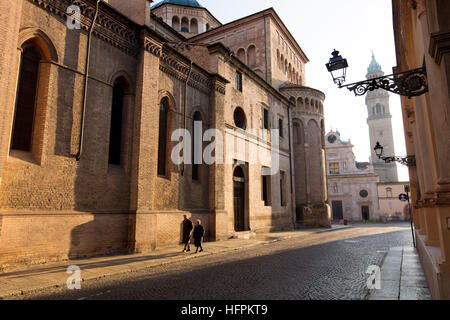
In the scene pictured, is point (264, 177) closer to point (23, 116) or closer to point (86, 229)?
point (86, 229)

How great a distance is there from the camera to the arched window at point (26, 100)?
909 centimetres

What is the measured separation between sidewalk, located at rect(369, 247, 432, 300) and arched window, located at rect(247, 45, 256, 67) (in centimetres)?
2289

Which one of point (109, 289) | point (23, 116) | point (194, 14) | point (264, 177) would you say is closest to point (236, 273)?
point (109, 289)

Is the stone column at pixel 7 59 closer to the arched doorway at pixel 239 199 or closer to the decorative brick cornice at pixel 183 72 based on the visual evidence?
the decorative brick cornice at pixel 183 72

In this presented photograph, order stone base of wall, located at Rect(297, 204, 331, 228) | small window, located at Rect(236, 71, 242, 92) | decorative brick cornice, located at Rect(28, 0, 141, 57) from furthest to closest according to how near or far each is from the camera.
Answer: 1. stone base of wall, located at Rect(297, 204, 331, 228)
2. small window, located at Rect(236, 71, 242, 92)
3. decorative brick cornice, located at Rect(28, 0, 141, 57)

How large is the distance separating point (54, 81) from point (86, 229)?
16.6 ft

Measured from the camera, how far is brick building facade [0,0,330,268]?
873 centimetres

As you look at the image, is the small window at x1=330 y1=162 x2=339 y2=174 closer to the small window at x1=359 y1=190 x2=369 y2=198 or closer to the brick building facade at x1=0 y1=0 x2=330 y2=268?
the small window at x1=359 y1=190 x2=369 y2=198

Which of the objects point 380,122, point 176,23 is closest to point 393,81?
point 176,23

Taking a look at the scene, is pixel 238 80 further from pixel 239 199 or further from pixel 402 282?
pixel 402 282

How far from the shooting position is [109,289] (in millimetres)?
6395

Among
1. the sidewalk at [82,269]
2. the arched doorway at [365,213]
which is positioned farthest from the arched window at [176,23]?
the arched doorway at [365,213]

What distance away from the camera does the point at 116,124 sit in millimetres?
12062

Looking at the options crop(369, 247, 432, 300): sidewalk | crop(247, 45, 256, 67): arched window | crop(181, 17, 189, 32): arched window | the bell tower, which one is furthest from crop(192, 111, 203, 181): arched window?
the bell tower
